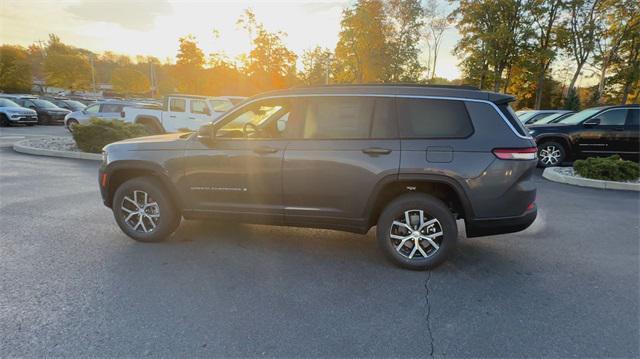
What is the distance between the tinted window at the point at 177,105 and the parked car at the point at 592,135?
442 inches

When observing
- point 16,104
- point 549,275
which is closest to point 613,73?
point 549,275

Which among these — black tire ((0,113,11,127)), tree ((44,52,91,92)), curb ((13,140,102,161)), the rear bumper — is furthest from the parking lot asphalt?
tree ((44,52,91,92))

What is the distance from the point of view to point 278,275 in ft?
11.5

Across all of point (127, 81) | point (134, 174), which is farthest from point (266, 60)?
point (127, 81)

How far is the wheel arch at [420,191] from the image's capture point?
3492 mm

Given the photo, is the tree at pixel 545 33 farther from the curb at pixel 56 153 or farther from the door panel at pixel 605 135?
the curb at pixel 56 153

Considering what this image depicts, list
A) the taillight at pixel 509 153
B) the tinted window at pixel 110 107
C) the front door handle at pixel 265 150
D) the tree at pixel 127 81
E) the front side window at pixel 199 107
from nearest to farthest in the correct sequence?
1. the taillight at pixel 509 153
2. the front door handle at pixel 265 150
3. the front side window at pixel 199 107
4. the tinted window at pixel 110 107
5. the tree at pixel 127 81

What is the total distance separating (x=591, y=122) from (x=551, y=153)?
3.97 feet

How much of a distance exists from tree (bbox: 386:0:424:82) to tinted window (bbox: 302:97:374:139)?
1140 inches

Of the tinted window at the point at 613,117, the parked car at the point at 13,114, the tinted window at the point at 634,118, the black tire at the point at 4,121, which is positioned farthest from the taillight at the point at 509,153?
the black tire at the point at 4,121

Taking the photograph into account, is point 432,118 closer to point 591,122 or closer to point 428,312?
point 428,312

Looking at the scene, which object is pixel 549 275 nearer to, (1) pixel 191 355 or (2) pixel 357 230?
(2) pixel 357 230

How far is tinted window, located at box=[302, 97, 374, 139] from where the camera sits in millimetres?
3670

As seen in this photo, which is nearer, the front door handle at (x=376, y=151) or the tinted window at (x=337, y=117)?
the front door handle at (x=376, y=151)
